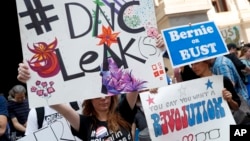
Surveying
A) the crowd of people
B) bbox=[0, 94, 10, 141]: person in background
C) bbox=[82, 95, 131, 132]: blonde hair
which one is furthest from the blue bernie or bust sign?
bbox=[0, 94, 10, 141]: person in background

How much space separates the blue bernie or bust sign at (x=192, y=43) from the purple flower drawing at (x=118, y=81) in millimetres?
490

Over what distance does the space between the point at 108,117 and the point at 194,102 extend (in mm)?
843

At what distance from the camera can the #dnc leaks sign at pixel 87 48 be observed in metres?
2.34

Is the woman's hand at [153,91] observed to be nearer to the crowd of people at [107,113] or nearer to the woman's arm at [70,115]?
the crowd of people at [107,113]

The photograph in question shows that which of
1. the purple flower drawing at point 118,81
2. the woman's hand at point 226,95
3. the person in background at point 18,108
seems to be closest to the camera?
the purple flower drawing at point 118,81

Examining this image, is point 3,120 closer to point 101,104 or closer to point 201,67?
point 101,104

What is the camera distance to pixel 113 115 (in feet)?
7.88

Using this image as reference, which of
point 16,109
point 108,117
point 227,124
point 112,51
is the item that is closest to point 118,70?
point 112,51

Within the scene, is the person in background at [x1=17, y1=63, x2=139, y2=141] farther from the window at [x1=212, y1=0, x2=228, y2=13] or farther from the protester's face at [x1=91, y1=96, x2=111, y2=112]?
the window at [x1=212, y1=0, x2=228, y2=13]

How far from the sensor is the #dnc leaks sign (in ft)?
7.69

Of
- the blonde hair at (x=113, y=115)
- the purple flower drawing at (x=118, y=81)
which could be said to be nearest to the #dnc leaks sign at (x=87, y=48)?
the purple flower drawing at (x=118, y=81)

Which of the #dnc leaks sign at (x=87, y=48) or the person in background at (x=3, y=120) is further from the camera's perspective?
the person in background at (x=3, y=120)

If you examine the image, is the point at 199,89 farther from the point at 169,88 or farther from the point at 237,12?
the point at 237,12

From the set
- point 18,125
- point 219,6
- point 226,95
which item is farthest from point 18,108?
point 219,6
